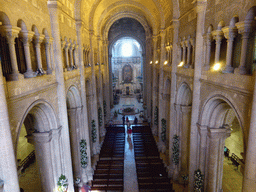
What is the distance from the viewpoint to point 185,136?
1334 centimetres

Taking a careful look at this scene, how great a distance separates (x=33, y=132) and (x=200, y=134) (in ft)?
27.6

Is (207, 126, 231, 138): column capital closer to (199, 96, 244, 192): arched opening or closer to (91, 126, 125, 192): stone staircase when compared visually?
(199, 96, 244, 192): arched opening

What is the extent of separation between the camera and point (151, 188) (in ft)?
40.8

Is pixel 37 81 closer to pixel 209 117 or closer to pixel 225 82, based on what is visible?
pixel 225 82

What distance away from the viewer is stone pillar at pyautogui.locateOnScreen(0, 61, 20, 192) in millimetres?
4969

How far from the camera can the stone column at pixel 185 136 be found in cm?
1304

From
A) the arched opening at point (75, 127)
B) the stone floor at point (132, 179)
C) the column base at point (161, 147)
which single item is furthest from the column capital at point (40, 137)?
the column base at point (161, 147)

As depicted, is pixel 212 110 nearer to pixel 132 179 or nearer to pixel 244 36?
pixel 244 36

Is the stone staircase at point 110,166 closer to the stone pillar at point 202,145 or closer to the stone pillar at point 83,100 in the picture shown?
the stone pillar at point 83,100

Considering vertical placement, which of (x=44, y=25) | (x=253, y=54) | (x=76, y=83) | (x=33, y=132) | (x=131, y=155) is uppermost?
(x=44, y=25)

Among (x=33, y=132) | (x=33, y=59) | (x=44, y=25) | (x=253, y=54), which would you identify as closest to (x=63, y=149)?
(x=33, y=132)

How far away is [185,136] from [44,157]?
9.59m

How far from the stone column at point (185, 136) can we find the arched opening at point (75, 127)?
7750 mm

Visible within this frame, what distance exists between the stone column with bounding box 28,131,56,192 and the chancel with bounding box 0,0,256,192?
50 mm
